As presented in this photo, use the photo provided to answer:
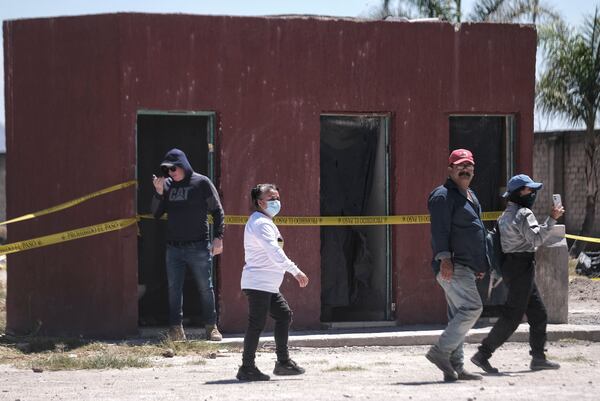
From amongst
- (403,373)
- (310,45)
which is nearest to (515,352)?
(403,373)

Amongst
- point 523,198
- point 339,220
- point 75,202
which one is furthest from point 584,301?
point 75,202

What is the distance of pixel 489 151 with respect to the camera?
567 inches

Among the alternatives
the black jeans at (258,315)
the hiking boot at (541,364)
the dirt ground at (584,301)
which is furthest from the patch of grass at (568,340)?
the black jeans at (258,315)

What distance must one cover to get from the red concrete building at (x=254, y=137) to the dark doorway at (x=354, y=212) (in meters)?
0.02

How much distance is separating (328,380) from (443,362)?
948mm

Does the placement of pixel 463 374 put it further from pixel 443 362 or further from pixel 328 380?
pixel 328 380

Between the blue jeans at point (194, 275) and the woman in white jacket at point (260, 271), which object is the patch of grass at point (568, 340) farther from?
the woman in white jacket at point (260, 271)

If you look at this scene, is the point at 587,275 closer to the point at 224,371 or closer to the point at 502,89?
the point at 502,89

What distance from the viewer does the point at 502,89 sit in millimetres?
14148

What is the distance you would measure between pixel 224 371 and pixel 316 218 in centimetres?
329

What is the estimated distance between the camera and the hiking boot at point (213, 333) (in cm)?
1250

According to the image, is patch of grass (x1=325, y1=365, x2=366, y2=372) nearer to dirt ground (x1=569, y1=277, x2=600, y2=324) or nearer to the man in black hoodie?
the man in black hoodie

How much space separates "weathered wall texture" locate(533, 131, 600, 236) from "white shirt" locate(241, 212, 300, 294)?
21.1m

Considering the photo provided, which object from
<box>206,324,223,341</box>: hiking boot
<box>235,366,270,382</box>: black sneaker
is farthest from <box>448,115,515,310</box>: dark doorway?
<box>235,366,270,382</box>: black sneaker
